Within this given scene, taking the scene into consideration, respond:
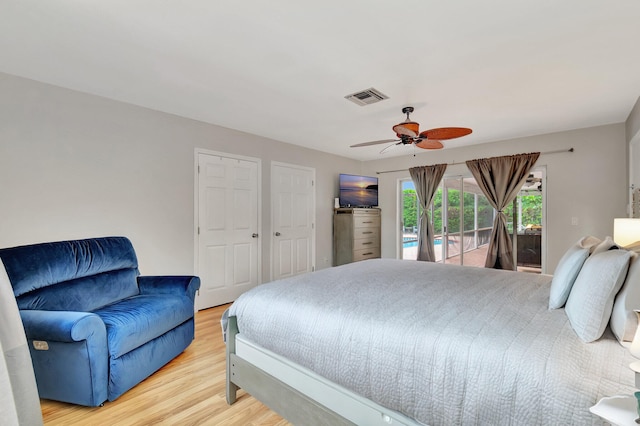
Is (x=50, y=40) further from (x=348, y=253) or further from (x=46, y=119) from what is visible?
(x=348, y=253)

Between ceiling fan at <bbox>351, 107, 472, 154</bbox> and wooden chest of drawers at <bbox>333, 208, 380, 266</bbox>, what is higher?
ceiling fan at <bbox>351, 107, 472, 154</bbox>

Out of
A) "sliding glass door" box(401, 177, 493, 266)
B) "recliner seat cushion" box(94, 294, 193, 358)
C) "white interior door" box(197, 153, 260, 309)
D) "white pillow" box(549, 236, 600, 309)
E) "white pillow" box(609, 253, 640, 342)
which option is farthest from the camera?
"sliding glass door" box(401, 177, 493, 266)

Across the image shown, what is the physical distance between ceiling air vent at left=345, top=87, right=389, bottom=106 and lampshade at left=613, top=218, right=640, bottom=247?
2.20 metres

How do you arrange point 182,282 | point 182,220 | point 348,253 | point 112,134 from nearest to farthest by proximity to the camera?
point 182,282 → point 112,134 → point 182,220 → point 348,253

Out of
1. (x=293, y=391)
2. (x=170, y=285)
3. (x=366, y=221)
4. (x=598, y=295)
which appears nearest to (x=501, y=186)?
(x=366, y=221)

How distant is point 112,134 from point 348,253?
3924 mm

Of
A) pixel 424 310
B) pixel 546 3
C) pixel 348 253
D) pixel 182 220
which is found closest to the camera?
pixel 424 310

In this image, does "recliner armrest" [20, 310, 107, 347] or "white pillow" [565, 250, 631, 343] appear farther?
"recliner armrest" [20, 310, 107, 347]

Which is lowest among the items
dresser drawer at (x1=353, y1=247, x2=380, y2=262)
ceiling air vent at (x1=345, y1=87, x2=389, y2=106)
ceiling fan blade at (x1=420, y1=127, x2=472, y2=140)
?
dresser drawer at (x1=353, y1=247, x2=380, y2=262)

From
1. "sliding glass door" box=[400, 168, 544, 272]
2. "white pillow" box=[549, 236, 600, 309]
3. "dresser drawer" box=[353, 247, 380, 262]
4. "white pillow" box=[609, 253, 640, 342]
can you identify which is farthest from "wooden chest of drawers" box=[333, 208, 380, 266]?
"white pillow" box=[609, 253, 640, 342]

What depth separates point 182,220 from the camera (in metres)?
3.71

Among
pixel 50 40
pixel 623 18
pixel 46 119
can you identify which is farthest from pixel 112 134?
pixel 623 18

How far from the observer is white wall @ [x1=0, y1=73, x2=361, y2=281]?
8.57ft

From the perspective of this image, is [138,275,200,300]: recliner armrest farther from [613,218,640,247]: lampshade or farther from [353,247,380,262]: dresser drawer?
[613,218,640,247]: lampshade
